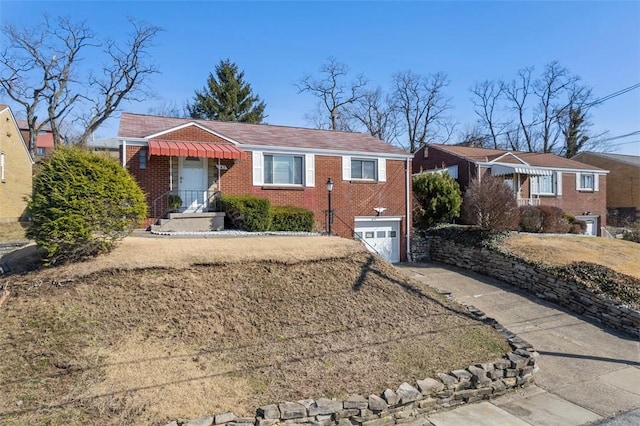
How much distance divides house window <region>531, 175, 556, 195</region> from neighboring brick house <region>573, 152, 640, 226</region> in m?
9.70

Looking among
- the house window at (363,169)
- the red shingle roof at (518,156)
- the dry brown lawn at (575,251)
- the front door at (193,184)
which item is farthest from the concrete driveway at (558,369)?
Answer: the red shingle roof at (518,156)

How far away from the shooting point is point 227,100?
3328 cm

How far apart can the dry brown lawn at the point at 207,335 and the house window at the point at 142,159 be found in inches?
198

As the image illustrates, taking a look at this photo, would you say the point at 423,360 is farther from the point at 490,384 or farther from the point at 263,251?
the point at 263,251

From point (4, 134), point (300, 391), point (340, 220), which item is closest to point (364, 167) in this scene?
point (340, 220)

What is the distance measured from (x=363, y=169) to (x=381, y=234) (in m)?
Answer: 2.86

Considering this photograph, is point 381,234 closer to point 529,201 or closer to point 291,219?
point 291,219

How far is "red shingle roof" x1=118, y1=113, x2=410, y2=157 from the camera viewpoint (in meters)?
13.7

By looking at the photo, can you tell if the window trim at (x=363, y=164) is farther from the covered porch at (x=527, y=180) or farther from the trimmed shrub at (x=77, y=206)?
the trimmed shrub at (x=77, y=206)

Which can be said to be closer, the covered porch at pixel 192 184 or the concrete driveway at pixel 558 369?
the concrete driveway at pixel 558 369

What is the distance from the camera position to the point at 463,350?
6406 millimetres

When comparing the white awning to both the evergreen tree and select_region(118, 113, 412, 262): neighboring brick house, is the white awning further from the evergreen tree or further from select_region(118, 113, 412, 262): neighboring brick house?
the evergreen tree

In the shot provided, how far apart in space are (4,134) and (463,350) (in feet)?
79.3

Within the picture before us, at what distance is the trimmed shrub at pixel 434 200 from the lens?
670 inches
